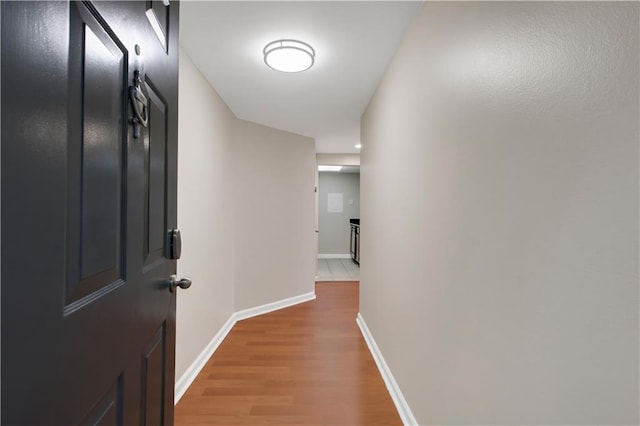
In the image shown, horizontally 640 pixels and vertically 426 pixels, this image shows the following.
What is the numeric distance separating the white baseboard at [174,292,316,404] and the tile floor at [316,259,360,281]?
1350 mm

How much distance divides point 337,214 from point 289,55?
611 cm

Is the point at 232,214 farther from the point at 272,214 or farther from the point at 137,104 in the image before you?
the point at 137,104

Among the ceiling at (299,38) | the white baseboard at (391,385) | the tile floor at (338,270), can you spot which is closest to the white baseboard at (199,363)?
the white baseboard at (391,385)

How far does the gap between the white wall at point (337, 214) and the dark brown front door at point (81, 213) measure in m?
6.90

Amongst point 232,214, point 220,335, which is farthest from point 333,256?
point 220,335

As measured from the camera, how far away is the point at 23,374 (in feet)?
1.32

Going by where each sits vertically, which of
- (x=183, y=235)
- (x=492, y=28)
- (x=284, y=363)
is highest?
(x=492, y=28)

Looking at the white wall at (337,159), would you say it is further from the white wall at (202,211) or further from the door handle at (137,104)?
the door handle at (137,104)

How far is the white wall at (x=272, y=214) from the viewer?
3387 mm

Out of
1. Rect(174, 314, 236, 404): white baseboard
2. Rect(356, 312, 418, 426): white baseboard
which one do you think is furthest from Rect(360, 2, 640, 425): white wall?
Rect(174, 314, 236, 404): white baseboard

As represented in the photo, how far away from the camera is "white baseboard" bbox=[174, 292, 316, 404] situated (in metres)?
1.99

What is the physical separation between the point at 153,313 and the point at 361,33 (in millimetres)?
1746

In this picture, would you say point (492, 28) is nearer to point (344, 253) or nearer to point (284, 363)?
point (284, 363)

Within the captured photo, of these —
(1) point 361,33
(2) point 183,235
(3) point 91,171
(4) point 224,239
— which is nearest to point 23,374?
(3) point 91,171
